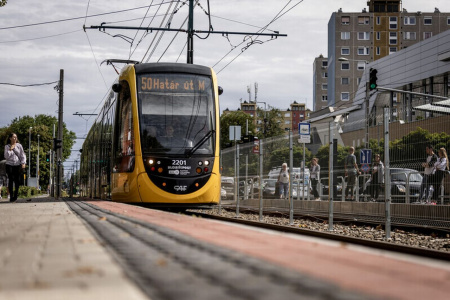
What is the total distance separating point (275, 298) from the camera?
1451 mm

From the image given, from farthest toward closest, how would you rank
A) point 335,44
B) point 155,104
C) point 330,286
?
point 335,44 < point 155,104 < point 330,286

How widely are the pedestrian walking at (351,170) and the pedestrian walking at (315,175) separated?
1208 mm

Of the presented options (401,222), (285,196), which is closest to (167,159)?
(285,196)

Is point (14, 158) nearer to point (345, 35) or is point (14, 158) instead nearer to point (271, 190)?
point (271, 190)

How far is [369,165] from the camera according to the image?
1475cm

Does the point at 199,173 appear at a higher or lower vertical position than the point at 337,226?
higher

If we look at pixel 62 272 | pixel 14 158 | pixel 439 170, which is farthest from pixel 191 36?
pixel 62 272

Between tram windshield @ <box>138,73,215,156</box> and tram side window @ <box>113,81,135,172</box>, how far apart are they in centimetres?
40

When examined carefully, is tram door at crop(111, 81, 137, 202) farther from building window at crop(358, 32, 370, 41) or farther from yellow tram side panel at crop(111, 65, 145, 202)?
building window at crop(358, 32, 370, 41)

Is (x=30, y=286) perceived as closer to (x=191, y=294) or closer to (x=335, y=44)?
(x=191, y=294)

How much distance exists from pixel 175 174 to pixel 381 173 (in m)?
4.64

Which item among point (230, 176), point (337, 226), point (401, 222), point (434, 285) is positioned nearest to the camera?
point (434, 285)

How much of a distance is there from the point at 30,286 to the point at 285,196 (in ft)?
52.6

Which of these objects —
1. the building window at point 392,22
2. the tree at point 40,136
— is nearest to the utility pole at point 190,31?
the tree at point 40,136
